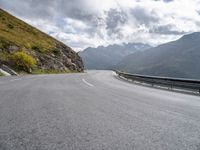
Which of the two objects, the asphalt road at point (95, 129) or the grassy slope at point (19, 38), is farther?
the grassy slope at point (19, 38)

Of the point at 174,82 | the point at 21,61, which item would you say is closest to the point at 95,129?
the point at 174,82

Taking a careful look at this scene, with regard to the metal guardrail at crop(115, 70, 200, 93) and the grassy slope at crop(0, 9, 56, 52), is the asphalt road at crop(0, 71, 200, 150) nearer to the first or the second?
the metal guardrail at crop(115, 70, 200, 93)

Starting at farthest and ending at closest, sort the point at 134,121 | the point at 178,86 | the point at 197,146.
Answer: the point at 178,86 → the point at 134,121 → the point at 197,146

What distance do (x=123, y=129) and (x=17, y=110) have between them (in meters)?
3.20

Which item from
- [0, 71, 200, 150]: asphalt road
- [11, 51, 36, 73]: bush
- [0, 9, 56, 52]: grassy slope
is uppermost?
[0, 9, 56, 52]: grassy slope

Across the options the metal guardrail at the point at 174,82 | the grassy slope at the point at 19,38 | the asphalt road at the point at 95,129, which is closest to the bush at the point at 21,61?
the grassy slope at the point at 19,38

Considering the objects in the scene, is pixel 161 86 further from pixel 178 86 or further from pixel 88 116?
pixel 88 116

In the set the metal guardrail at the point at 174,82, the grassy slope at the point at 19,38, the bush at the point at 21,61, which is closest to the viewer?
the metal guardrail at the point at 174,82

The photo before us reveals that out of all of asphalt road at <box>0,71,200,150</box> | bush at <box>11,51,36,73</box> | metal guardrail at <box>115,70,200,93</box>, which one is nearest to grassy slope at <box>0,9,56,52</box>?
bush at <box>11,51,36,73</box>

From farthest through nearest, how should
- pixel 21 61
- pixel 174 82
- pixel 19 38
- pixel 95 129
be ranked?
pixel 19 38
pixel 21 61
pixel 174 82
pixel 95 129

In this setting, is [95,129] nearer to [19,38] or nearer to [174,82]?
[174,82]

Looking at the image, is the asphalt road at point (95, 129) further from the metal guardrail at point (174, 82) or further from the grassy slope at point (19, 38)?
the grassy slope at point (19, 38)

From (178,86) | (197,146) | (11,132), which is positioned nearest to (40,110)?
(11,132)

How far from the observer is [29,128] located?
15.4 feet
